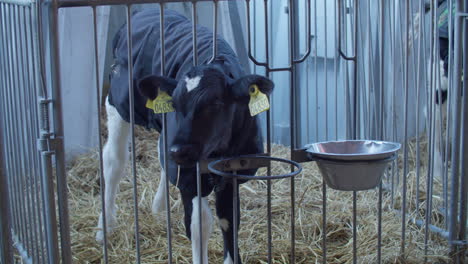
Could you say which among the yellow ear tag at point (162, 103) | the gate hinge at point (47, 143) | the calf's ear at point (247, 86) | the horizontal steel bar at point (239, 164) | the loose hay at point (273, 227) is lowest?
the loose hay at point (273, 227)

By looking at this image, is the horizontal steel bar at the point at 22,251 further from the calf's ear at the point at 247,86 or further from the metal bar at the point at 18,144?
the calf's ear at the point at 247,86

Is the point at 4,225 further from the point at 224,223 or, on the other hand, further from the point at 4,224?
the point at 224,223

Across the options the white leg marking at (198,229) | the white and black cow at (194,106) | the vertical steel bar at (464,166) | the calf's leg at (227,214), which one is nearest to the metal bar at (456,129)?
the vertical steel bar at (464,166)

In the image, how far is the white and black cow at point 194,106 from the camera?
8.35 feet

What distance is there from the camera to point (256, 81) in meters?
2.47

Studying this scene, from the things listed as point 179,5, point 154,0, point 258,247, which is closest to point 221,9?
point 179,5

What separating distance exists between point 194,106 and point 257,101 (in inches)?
13.0

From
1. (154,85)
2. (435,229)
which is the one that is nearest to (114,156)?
(154,85)

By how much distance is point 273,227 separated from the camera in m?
3.86

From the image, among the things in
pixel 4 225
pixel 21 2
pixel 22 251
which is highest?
pixel 21 2

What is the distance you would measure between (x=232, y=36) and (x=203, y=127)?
11.1ft

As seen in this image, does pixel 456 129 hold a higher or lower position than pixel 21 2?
lower

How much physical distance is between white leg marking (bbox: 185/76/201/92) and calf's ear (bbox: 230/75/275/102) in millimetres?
184

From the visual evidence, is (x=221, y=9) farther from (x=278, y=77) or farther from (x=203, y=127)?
(x=203, y=127)
